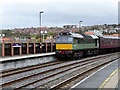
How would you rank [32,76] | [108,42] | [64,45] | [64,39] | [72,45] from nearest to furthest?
[32,76] → [72,45] → [64,45] → [64,39] → [108,42]

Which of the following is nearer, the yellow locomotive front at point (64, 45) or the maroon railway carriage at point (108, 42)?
the yellow locomotive front at point (64, 45)

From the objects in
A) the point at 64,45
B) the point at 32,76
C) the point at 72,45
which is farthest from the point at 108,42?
the point at 32,76

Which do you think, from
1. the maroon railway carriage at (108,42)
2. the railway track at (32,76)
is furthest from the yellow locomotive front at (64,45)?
the maroon railway carriage at (108,42)

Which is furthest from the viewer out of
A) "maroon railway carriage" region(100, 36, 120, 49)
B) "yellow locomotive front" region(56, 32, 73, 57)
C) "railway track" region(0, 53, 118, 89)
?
"maroon railway carriage" region(100, 36, 120, 49)

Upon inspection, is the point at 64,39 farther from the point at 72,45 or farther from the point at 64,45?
the point at 72,45

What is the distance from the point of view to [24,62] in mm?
18562

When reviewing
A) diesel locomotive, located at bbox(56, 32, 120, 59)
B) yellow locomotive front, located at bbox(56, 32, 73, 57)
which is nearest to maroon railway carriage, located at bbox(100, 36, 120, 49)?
diesel locomotive, located at bbox(56, 32, 120, 59)

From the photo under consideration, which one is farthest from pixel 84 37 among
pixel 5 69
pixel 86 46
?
pixel 5 69

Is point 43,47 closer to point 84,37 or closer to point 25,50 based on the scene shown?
point 25,50

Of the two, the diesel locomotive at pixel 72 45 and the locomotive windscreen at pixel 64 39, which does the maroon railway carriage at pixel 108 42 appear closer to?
the diesel locomotive at pixel 72 45

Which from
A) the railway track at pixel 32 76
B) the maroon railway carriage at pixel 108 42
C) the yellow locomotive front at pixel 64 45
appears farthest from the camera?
the maroon railway carriage at pixel 108 42

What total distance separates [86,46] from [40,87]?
1739cm

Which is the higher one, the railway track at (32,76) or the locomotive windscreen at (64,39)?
the locomotive windscreen at (64,39)

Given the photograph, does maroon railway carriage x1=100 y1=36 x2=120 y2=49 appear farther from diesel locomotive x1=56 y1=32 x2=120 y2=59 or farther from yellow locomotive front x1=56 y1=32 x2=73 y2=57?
yellow locomotive front x1=56 y1=32 x2=73 y2=57
